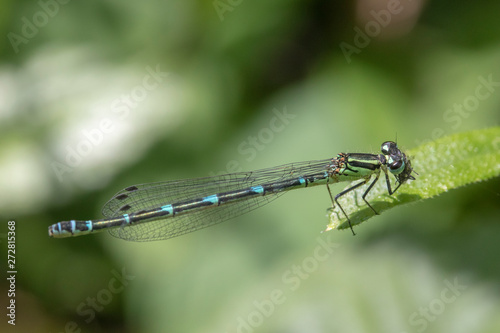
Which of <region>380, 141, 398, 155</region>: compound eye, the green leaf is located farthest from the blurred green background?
the green leaf

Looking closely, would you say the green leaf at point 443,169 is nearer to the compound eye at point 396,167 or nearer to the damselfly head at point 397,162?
the damselfly head at point 397,162

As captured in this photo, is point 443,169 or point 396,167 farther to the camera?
point 396,167

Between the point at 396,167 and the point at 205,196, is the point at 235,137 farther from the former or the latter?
the point at 396,167

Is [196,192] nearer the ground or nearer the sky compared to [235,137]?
nearer the ground

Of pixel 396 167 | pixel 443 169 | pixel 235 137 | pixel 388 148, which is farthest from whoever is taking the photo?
pixel 235 137

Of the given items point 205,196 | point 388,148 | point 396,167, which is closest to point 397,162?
point 396,167

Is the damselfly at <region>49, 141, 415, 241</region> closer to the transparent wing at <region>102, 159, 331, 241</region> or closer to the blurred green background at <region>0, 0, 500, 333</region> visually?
the transparent wing at <region>102, 159, 331, 241</region>

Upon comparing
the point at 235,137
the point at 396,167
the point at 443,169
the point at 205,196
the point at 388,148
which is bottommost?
the point at 443,169

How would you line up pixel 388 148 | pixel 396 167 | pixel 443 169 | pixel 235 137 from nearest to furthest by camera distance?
pixel 443 169, pixel 396 167, pixel 388 148, pixel 235 137

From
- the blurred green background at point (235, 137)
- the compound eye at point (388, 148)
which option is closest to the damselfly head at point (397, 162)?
the compound eye at point (388, 148)

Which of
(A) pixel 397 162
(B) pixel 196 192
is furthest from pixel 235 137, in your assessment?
(A) pixel 397 162
